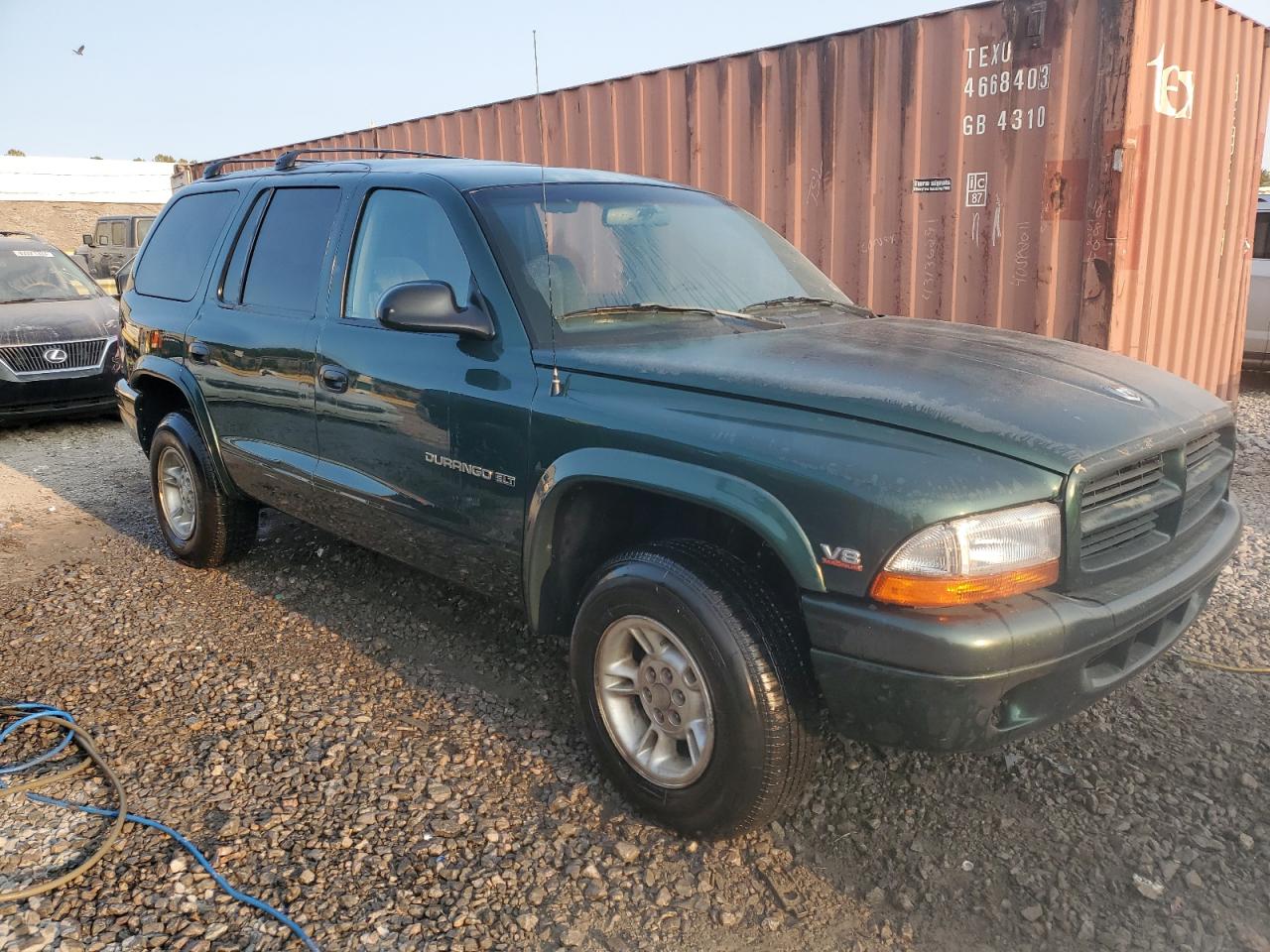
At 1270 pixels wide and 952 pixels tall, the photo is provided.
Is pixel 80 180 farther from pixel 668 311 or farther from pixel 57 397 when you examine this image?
pixel 668 311

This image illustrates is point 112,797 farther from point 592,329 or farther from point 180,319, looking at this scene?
point 180,319

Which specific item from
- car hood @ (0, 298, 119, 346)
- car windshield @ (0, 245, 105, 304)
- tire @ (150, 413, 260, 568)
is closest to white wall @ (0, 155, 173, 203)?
car windshield @ (0, 245, 105, 304)

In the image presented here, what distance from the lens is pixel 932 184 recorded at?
6.09 meters

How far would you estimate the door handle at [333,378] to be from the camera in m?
3.46

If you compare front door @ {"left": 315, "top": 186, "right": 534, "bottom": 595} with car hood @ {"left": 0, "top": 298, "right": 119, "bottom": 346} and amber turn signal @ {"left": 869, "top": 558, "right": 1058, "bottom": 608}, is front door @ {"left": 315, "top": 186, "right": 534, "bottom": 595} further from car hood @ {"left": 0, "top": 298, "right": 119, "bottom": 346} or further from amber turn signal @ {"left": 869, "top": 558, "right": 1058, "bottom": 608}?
car hood @ {"left": 0, "top": 298, "right": 119, "bottom": 346}

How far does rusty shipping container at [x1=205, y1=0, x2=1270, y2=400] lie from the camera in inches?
214

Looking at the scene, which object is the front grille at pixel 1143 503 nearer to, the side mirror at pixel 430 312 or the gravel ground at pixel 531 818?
the gravel ground at pixel 531 818

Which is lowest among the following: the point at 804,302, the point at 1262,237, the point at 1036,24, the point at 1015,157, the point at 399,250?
the point at 804,302

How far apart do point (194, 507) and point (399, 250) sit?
2.01 meters

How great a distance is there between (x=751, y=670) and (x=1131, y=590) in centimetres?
93

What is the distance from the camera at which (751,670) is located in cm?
229

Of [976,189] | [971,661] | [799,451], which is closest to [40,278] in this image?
[976,189]

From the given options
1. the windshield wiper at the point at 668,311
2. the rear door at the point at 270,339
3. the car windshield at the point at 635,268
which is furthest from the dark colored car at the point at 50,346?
the windshield wiper at the point at 668,311

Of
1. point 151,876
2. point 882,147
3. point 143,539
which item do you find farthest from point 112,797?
point 882,147
